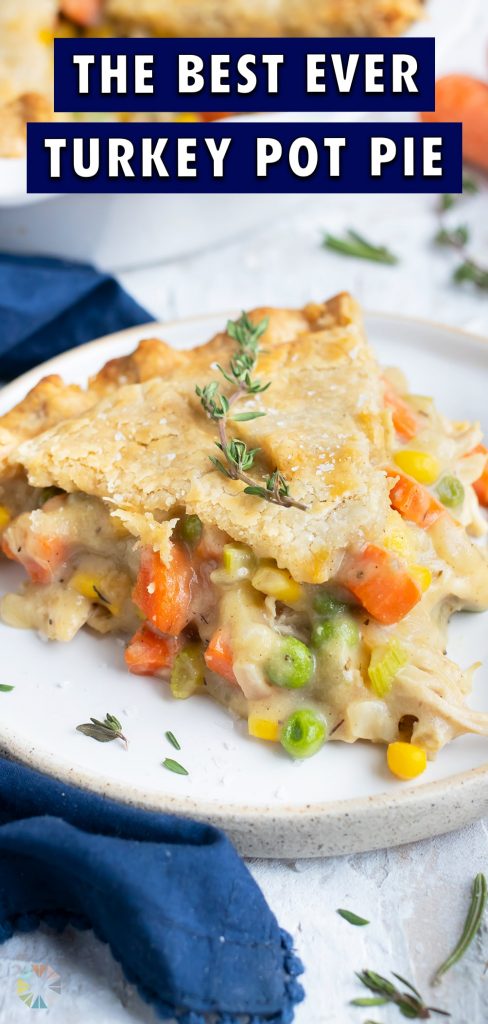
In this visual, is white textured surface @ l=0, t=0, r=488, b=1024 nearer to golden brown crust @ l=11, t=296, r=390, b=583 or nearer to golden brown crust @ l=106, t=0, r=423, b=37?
golden brown crust @ l=11, t=296, r=390, b=583

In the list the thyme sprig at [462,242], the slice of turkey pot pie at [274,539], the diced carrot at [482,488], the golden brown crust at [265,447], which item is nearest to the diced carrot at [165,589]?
the slice of turkey pot pie at [274,539]

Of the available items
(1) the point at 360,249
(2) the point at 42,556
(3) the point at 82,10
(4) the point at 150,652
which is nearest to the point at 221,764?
(4) the point at 150,652

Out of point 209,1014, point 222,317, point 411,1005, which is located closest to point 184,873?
point 209,1014

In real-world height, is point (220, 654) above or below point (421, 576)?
below

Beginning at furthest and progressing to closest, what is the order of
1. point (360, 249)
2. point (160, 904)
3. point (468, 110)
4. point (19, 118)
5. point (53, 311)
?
1. point (468, 110)
2. point (360, 249)
3. point (19, 118)
4. point (53, 311)
5. point (160, 904)

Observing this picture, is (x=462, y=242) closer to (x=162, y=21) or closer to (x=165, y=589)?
(x=162, y=21)

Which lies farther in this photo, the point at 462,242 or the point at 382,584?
the point at 462,242

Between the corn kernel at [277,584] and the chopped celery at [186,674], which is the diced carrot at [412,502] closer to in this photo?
the corn kernel at [277,584]

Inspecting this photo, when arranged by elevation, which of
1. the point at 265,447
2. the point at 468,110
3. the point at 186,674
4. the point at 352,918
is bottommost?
the point at 352,918

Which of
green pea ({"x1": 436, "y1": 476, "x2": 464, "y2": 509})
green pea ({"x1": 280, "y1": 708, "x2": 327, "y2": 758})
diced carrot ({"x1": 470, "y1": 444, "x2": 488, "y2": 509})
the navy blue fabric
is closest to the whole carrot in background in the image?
the navy blue fabric
